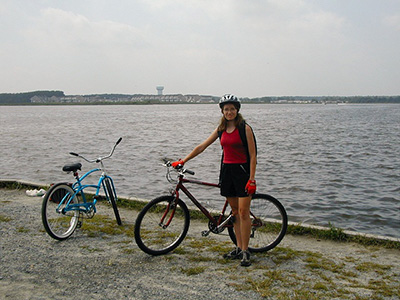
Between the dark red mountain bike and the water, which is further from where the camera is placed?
the water

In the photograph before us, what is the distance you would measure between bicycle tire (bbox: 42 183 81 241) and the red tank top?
2613mm

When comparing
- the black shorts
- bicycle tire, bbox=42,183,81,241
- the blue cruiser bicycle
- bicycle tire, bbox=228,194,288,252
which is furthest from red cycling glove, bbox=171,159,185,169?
bicycle tire, bbox=42,183,81,241

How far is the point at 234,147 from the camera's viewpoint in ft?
17.2

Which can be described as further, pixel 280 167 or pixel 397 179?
pixel 280 167

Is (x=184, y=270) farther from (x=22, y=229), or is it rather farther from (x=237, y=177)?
(x=22, y=229)

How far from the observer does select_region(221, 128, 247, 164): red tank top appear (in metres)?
5.21

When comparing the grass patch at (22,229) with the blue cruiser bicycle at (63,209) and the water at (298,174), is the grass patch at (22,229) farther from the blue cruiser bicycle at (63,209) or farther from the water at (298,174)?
the water at (298,174)

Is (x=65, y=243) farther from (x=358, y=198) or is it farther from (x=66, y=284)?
(x=358, y=198)

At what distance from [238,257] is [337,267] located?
1265 mm

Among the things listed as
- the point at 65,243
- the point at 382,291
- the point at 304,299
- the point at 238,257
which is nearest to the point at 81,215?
the point at 65,243

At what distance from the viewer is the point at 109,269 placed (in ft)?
16.9

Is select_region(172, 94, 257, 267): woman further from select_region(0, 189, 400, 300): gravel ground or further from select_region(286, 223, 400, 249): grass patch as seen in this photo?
select_region(286, 223, 400, 249): grass patch

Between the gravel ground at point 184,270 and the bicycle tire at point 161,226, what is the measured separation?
0.16 m

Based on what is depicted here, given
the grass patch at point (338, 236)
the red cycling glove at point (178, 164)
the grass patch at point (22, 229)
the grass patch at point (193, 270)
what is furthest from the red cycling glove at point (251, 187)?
the grass patch at point (22, 229)
